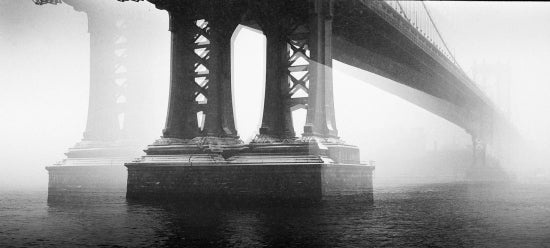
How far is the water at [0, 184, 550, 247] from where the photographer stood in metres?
17.3

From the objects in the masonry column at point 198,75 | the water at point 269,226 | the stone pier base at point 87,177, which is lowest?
A: the water at point 269,226

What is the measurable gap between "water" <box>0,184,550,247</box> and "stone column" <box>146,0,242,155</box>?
4314 mm

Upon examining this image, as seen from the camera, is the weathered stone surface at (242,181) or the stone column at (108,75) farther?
the stone column at (108,75)

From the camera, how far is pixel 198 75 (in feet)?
108

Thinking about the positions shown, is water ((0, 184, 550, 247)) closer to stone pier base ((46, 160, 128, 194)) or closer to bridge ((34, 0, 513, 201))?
bridge ((34, 0, 513, 201))

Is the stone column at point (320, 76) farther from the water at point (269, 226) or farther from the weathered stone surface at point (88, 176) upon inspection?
the weathered stone surface at point (88, 176)

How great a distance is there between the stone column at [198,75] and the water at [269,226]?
4.31 meters

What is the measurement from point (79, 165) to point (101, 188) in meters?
3.37

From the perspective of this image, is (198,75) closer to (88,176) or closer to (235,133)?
(235,133)

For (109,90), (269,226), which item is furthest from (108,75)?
(269,226)

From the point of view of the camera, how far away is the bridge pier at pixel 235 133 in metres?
28.5

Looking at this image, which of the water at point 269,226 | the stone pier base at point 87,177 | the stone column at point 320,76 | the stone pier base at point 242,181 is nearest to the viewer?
the water at point 269,226

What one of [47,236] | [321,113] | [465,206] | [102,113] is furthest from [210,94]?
[102,113]

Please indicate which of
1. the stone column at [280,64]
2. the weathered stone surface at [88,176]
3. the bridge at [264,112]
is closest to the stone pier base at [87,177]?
the weathered stone surface at [88,176]
